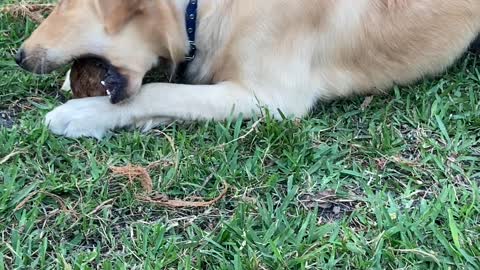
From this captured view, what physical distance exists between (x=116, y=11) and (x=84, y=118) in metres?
0.38

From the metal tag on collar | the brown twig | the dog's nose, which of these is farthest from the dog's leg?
the brown twig

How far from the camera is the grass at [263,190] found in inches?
78.9

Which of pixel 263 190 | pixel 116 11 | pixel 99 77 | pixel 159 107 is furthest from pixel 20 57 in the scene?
pixel 263 190

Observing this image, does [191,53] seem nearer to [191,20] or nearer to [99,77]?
[191,20]

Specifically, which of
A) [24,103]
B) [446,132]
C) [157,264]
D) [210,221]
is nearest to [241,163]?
[210,221]

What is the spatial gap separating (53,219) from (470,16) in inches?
70.0

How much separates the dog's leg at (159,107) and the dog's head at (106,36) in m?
0.07

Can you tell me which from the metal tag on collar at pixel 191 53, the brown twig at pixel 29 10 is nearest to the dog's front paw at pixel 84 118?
the metal tag on collar at pixel 191 53

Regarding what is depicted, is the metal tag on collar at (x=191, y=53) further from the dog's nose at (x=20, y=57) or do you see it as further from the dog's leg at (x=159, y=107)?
the dog's nose at (x=20, y=57)

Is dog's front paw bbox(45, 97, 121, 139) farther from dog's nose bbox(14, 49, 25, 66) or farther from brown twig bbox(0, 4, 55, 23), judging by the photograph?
brown twig bbox(0, 4, 55, 23)

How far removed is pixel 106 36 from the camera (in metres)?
2.55

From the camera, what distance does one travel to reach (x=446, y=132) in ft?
8.52

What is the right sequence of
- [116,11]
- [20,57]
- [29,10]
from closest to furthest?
1. [116,11]
2. [20,57]
3. [29,10]

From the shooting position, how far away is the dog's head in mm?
2523
